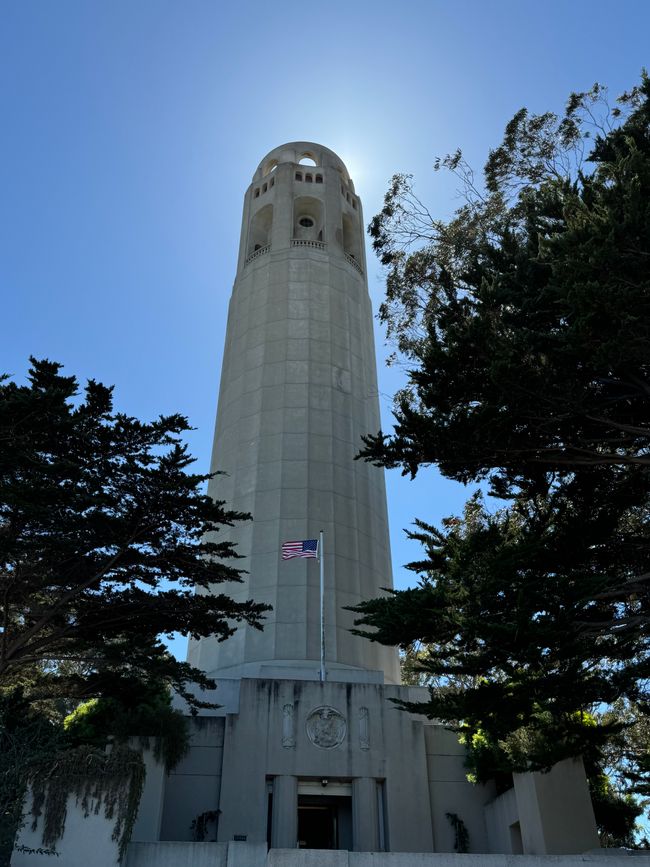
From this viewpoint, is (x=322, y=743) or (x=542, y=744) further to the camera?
(x=322, y=743)

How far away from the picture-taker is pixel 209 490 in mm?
28359

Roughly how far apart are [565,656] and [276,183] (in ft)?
94.4

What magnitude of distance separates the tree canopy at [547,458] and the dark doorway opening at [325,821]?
220 inches

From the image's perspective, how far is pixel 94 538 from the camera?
49.8 ft

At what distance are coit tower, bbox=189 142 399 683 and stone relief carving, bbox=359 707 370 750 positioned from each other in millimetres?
1997

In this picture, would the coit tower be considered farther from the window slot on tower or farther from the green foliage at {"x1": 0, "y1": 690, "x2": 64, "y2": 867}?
the green foliage at {"x1": 0, "y1": 690, "x2": 64, "y2": 867}

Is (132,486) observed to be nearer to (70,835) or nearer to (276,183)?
(70,835)

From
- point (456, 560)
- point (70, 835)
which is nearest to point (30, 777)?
point (70, 835)

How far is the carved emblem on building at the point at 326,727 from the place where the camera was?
20047mm

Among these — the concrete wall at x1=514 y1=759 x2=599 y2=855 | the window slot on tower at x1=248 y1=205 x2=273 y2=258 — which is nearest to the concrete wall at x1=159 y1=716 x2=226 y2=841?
the concrete wall at x1=514 y1=759 x2=599 y2=855

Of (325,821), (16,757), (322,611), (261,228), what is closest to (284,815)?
(325,821)

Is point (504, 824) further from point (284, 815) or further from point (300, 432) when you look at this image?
point (300, 432)

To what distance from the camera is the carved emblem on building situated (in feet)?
65.8

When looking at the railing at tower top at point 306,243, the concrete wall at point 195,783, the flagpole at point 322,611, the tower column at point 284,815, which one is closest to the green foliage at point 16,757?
the concrete wall at point 195,783
